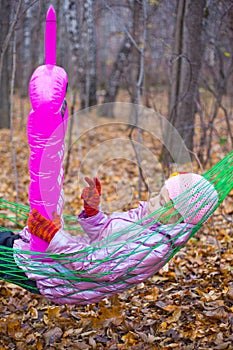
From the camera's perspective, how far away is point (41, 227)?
222 centimetres

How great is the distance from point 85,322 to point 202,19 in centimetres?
359

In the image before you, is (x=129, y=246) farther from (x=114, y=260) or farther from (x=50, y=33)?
(x=50, y=33)

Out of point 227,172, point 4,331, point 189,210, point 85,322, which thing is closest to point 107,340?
point 85,322

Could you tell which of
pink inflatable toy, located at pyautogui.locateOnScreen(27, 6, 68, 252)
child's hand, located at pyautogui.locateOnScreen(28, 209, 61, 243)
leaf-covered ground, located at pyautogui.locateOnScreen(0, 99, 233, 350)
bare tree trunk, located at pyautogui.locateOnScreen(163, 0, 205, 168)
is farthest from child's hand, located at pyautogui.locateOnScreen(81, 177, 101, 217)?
bare tree trunk, located at pyautogui.locateOnScreen(163, 0, 205, 168)

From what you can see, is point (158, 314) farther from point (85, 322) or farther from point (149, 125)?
point (149, 125)

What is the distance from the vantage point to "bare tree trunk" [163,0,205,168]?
480 cm

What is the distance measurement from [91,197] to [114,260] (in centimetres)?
45

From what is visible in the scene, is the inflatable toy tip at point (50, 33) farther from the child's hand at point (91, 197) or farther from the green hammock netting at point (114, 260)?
the green hammock netting at point (114, 260)

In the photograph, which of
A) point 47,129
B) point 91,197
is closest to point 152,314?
point 91,197

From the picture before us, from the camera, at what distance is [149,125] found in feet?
27.5

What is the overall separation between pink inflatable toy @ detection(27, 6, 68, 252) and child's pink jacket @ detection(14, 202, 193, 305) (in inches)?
5.4

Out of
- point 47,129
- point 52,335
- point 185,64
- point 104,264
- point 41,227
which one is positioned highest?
point 185,64

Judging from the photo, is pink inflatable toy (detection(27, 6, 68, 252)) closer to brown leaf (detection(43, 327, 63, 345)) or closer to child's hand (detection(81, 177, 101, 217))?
child's hand (detection(81, 177, 101, 217))

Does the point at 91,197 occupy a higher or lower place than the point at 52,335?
higher
